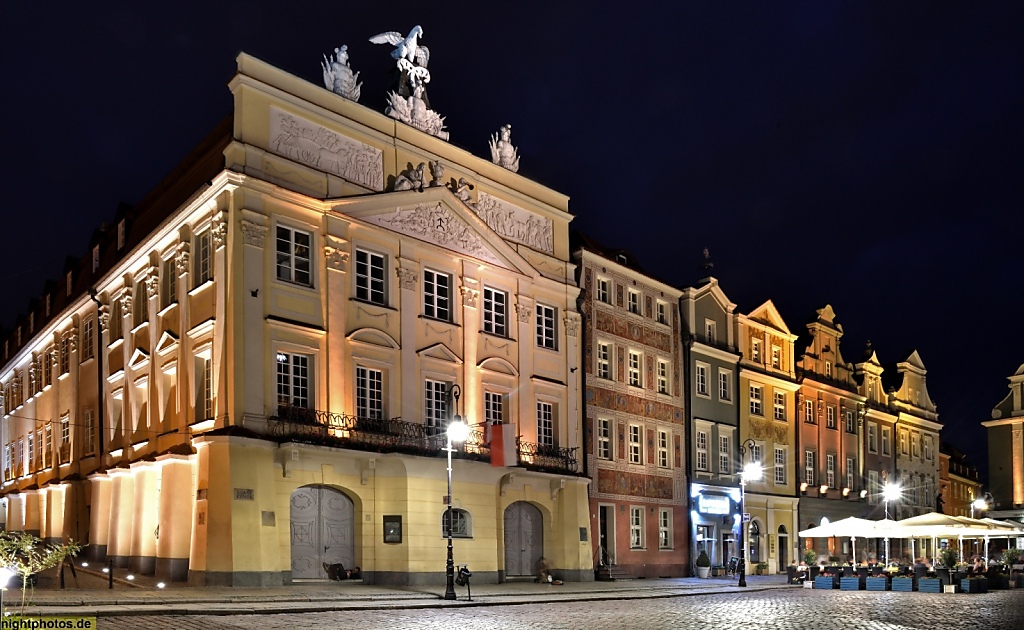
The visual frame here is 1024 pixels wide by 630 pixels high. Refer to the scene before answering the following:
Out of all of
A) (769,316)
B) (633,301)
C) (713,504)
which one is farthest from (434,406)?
(769,316)

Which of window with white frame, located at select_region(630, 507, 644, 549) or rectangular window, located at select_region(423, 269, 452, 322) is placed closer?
rectangular window, located at select_region(423, 269, 452, 322)

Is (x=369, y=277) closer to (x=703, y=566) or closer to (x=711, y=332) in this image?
(x=703, y=566)

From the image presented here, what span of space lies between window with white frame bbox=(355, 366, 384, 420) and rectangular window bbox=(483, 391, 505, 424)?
4.97 metres

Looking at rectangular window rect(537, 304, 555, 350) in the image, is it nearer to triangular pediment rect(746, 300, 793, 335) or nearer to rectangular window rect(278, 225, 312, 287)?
rectangular window rect(278, 225, 312, 287)

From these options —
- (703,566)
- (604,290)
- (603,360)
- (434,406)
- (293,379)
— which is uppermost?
(604,290)

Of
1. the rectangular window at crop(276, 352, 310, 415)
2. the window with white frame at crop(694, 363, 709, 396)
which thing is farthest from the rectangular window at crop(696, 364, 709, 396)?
the rectangular window at crop(276, 352, 310, 415)

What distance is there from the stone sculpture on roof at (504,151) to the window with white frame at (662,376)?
1242cm

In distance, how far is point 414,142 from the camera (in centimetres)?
3825

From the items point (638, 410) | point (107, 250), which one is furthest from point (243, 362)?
point (638, 410)

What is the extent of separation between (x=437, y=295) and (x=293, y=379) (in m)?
6.83

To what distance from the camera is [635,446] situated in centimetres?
4778

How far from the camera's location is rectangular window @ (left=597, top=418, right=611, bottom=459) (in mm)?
45719

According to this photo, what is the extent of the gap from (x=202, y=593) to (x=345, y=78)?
1746 cm

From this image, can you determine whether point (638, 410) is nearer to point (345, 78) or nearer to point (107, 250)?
point (345, 78)
